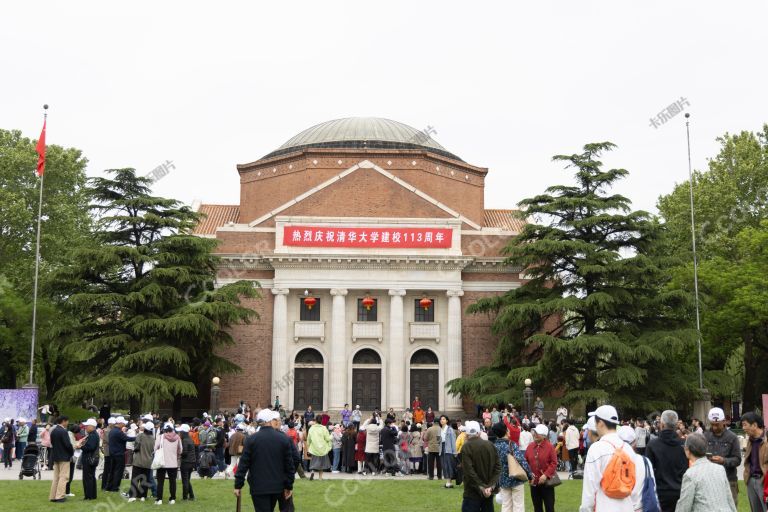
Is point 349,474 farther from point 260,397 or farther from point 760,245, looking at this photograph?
point 760,245

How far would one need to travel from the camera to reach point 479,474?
34.9ft

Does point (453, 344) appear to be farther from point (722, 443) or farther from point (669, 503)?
point (669, 503)

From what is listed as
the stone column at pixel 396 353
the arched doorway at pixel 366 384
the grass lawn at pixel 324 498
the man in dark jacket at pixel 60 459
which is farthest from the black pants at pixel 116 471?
the arched doorway at pixel 366 384

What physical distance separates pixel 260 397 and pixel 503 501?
31.4 m

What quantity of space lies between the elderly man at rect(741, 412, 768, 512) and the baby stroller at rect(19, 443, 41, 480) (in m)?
17.1

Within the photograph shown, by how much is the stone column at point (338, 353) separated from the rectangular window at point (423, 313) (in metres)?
3.61

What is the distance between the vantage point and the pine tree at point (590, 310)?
3588cm

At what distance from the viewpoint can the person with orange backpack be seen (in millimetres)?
7359

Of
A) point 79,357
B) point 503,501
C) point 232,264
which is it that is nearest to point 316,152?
point 232,264

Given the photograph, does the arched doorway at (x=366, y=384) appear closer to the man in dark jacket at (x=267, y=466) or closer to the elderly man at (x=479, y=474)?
the elderly man at (x=479, y=474)

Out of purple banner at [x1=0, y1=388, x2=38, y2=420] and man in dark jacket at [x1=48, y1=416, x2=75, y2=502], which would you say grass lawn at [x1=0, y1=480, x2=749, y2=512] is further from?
purple banner at [x1=0, y1=388, x2=38, y2=420]

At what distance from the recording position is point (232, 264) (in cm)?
4266

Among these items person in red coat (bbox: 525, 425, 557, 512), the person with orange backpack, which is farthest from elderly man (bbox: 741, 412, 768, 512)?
the person with orange backpack

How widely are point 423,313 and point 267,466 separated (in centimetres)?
3350
